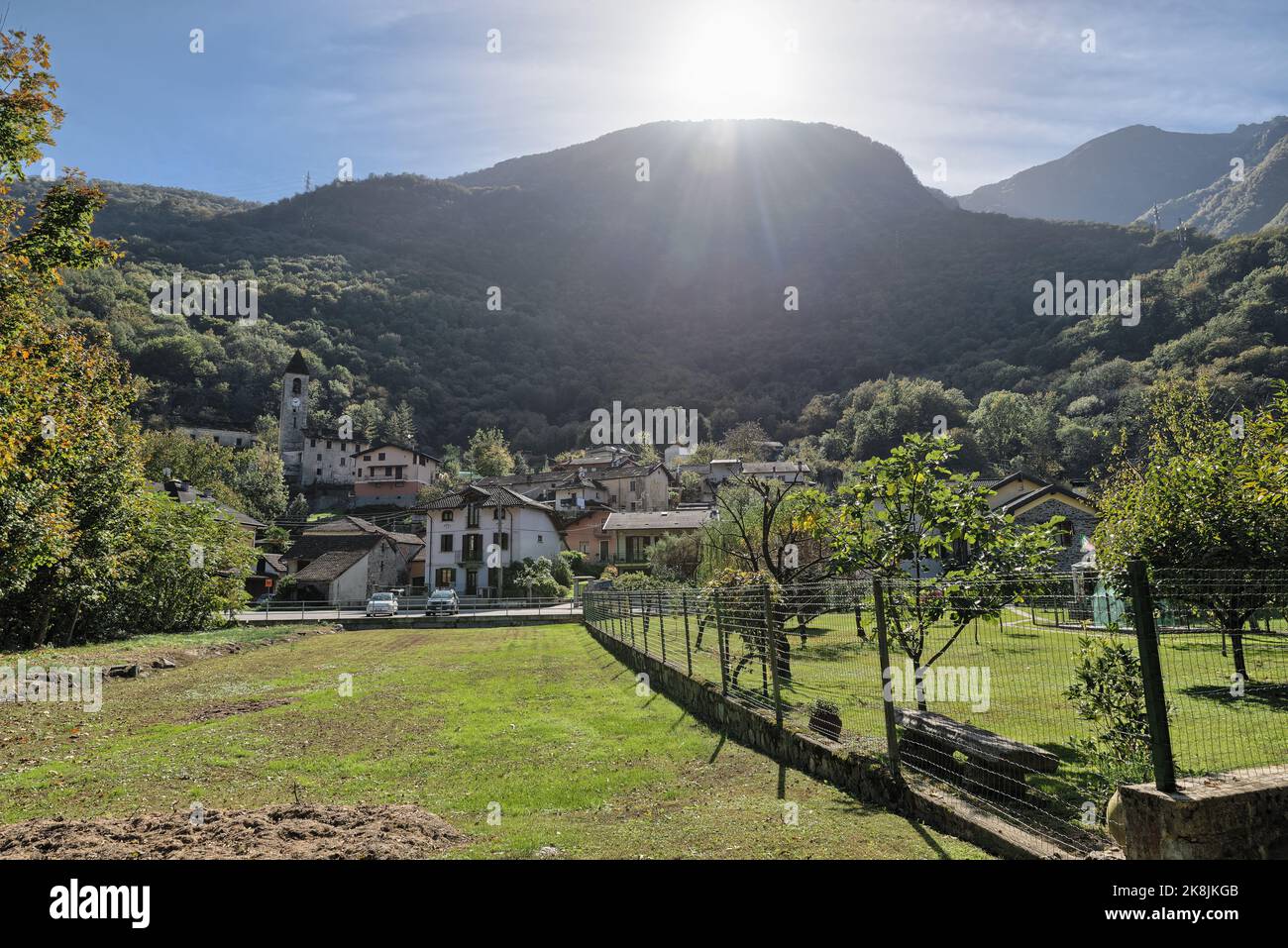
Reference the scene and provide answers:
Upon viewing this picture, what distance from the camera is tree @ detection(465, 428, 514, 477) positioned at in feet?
315

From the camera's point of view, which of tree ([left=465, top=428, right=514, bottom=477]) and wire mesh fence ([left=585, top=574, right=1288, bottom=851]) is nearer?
wire mesh fence ([left=585, top=574, right=1288, bottom=851])

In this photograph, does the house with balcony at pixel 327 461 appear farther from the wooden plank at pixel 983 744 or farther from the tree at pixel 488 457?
the wooden plank at pixel 983 744

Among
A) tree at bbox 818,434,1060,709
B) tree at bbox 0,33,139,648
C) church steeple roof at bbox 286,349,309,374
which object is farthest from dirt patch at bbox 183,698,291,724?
church steeple roof at bbox 286,349,309,374

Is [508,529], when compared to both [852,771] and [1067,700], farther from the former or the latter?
[852,771]

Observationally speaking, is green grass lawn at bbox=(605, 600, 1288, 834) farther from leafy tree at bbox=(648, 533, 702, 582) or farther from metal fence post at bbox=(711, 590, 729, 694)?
leafy tree at bbox=(648, 533, 702, 582)

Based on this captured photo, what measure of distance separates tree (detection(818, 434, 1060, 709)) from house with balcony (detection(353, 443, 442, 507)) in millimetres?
86722

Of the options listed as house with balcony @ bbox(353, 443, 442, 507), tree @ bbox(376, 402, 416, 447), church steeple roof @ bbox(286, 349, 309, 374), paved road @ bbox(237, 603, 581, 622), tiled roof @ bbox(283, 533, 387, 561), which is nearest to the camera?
paved road @ bbox(237, 603, 581, 622)

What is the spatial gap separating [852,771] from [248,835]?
4.73 m

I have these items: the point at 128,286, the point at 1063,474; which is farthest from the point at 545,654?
the point at 128,286

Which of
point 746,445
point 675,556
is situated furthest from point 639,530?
point 746,445

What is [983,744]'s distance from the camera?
18.4ft

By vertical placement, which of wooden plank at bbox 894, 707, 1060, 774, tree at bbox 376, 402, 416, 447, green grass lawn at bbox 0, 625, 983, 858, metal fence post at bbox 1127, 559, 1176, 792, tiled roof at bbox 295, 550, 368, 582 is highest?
tree at bbox 376, 402, 416, 447
